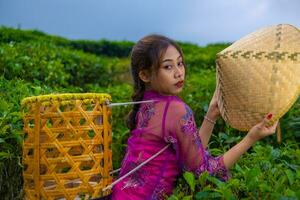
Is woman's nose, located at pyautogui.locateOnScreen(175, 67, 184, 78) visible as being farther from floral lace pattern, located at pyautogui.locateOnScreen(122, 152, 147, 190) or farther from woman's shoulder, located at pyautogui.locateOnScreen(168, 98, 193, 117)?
floral lace pattern, located at pyautogui.locateOnScreen(122, 152, 147, 190)

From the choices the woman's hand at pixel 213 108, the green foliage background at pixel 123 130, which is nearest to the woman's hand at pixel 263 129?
the green foliage background at pixel 123 130

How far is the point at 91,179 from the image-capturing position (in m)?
2.99

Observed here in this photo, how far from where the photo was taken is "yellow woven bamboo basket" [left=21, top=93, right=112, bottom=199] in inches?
111

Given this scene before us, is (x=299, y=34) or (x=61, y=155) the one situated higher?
(x=299, y=34)

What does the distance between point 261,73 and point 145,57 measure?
64 centimetres

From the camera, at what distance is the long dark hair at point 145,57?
2982 mm

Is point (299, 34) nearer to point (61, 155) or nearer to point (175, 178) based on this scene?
point (175, 178)

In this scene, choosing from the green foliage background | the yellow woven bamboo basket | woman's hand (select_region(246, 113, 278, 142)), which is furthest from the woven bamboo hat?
the yellow woven bamboo basket

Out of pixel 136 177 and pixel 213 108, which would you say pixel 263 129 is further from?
pixel 136 177

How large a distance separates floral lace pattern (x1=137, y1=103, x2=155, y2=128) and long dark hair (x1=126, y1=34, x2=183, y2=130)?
126 millimetres

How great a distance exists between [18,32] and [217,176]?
1138 centimetres

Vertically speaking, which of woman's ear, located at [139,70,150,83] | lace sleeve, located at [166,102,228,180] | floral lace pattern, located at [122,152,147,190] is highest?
woman's ear, located at [139,70,150,83]

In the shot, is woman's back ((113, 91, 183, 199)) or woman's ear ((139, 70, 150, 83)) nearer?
woman's back ((113, 91, 183, 199))

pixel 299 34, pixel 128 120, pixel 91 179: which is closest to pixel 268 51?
pixel 299 34
